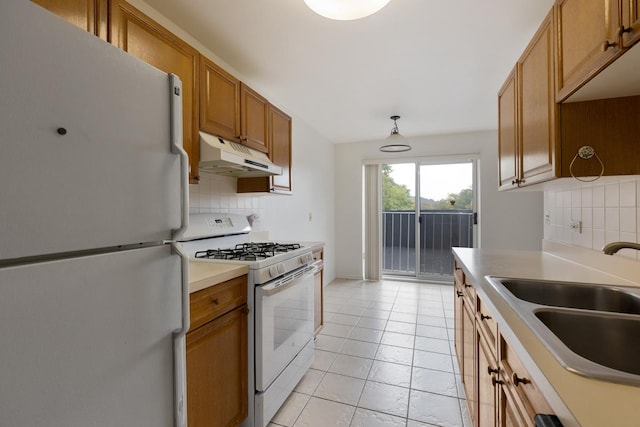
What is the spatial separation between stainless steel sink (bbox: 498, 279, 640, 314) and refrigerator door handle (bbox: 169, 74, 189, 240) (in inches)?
54.8

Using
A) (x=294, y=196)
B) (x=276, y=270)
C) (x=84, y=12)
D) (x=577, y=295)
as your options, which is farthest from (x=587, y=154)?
(x=294, y=196)

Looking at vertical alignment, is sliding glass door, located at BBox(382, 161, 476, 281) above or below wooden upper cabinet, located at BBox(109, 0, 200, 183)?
below

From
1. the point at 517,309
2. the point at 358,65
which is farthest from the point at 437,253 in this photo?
the point at 517,309

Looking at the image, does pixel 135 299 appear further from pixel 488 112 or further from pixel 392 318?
pixel 488 112

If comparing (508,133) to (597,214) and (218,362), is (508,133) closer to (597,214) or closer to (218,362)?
(597,214)

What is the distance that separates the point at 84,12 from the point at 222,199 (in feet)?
4.51

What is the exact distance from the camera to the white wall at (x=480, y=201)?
13.3 ft

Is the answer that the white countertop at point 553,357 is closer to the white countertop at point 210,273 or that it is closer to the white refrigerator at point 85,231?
the white refrigerator at point 85,231

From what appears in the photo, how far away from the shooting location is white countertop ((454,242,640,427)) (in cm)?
50

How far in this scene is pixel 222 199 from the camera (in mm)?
2291

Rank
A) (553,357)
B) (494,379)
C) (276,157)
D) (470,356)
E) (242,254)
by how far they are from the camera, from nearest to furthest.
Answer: (553,357) → (494,379) → (470,356) → (242,254) → (276,157)

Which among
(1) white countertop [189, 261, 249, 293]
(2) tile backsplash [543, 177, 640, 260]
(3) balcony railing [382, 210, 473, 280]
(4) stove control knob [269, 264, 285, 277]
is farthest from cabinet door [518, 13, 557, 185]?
(3) balcony railing [382, 210, 473, 280]

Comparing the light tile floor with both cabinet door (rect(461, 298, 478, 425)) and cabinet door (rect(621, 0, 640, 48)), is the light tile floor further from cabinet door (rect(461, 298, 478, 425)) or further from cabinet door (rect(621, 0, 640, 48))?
cabinet door (rect(621, 0, 640, 48))

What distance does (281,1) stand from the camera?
160 cm
